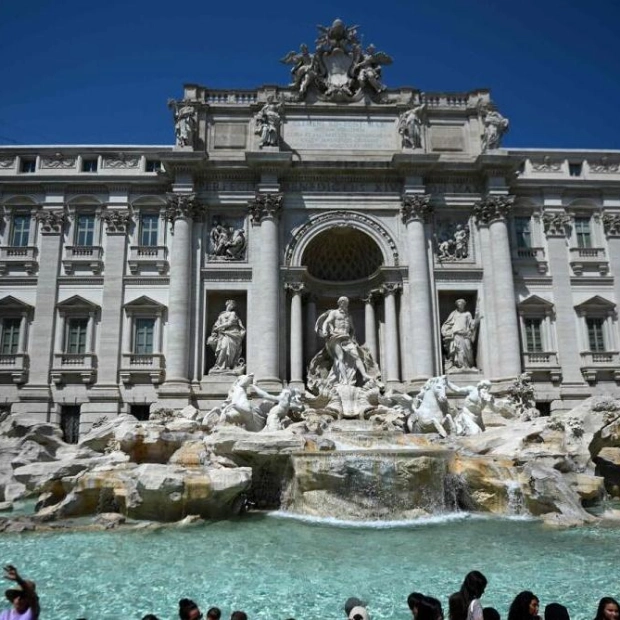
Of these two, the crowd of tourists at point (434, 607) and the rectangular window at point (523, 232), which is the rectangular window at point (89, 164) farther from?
the crowd of tourists at point (434, 607)

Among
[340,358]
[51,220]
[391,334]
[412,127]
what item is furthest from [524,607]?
[51,220]

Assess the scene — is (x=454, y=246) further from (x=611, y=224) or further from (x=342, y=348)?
(x=611, y=224)

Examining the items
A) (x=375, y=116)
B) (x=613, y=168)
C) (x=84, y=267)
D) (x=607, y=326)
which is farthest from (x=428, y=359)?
(x=84, y=267)

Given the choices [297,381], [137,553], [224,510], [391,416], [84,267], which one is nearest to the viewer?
[137,553]

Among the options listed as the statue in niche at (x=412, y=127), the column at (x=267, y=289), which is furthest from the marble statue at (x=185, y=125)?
the statue in niche at (x=412, y=127)

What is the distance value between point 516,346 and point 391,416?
713 centimetres

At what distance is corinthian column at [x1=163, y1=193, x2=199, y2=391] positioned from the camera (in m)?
22.7

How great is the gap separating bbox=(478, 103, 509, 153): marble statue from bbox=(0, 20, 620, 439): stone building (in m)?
0.10

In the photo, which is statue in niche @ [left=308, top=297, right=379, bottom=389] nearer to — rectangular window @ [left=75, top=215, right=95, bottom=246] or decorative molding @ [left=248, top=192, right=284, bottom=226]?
decorative molding @ [left=248, top=192, right=284, bottom=226]

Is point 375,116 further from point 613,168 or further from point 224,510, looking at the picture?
point 224,510

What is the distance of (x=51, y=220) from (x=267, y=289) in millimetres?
10665

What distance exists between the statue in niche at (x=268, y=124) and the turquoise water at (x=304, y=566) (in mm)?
17802

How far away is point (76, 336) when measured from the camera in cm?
2430

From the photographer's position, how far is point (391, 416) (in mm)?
19875
